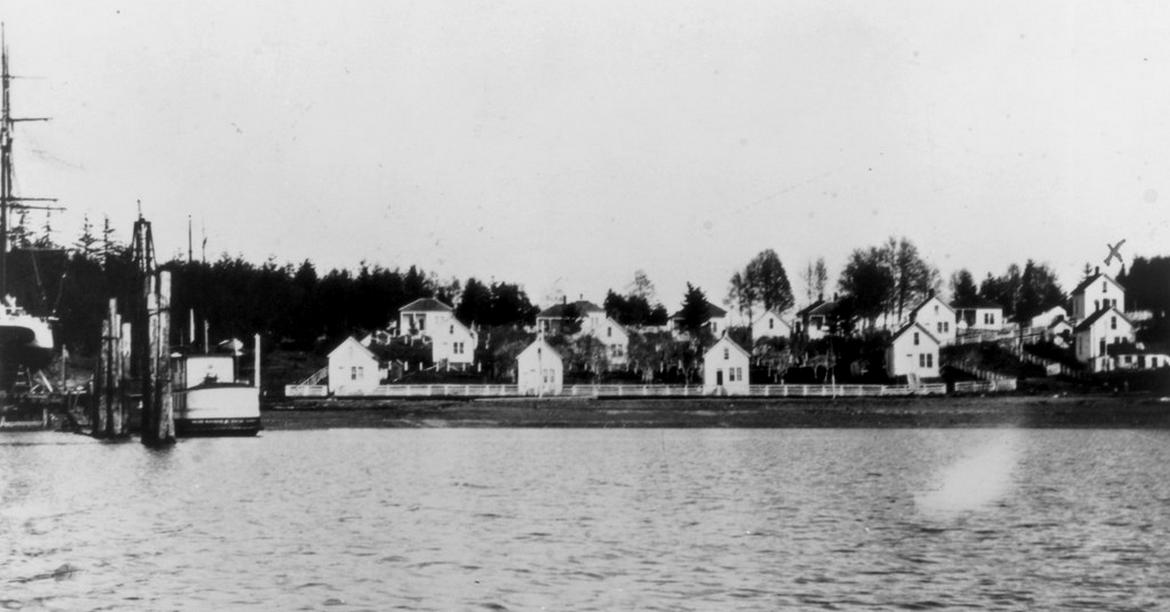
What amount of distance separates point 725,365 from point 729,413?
20221 millimetres

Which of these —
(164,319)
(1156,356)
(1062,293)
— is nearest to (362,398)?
(164,319)

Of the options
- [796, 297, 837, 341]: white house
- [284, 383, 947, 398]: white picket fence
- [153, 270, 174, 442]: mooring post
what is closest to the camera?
[153, 270, 174, 442]: mooring post

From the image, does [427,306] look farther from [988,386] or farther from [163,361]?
[163,361]

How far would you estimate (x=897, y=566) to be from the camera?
25000mm

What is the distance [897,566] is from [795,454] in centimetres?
3031

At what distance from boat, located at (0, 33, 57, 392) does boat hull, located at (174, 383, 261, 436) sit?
1134cm

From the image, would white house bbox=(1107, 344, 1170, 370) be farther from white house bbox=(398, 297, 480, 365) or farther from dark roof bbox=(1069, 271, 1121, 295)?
white house bbox=(398, 297, 480, 365)

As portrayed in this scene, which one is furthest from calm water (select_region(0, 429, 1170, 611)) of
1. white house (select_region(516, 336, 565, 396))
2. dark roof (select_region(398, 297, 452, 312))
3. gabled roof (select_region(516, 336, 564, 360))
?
dark roof (select_region(398, 297, 452, 312))

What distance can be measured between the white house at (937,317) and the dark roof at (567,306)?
28.2 metres

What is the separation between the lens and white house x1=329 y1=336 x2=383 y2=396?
97.4m

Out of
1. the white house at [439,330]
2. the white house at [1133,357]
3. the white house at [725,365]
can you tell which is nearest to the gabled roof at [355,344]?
the white house at [439,330]

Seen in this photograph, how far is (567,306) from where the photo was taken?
5236 inches

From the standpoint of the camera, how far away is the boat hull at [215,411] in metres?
63.5

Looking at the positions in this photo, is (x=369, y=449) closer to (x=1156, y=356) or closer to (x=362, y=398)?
(x=362, y=398)
